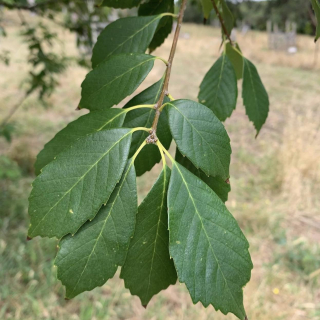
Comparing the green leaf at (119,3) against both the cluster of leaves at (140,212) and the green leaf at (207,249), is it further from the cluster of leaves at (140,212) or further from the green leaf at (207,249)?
the green leaf at (207,249)

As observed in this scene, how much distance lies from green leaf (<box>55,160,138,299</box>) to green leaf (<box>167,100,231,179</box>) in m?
0.11

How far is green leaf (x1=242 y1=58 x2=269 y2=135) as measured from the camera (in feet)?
2.33

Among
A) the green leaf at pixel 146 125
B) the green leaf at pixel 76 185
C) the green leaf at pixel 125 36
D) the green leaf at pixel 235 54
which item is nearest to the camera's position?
the green leaf at pixel 76 185

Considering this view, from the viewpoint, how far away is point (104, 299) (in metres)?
2.02

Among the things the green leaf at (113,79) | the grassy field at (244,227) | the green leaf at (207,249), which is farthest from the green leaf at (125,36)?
the grassy field at (244,227)

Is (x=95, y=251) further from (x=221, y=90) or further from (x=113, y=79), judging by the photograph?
(x=221, y=90)

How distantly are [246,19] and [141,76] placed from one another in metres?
13.5

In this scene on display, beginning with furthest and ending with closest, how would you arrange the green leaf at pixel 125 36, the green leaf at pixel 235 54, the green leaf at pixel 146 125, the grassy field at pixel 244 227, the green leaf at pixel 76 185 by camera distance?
1. the grassy field at pixel 244 227
2. the green leaf at pixel 235 54
3. the green leaf at pixel 125 36
4. the green leaf at pixel 146 125
5. the green leaf at pixel 76 185

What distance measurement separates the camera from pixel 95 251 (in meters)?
0.42

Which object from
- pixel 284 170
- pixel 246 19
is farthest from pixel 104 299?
pixel 246 19

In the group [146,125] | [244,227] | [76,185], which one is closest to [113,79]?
[146,125]

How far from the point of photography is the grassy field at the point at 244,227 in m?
2.00

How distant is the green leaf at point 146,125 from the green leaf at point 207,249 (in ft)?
0.37

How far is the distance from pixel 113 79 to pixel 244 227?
7.84ft
